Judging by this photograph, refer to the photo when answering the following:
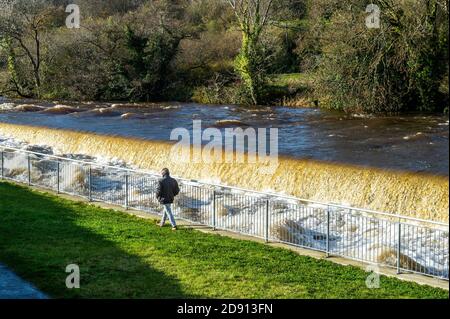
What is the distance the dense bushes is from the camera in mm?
35031

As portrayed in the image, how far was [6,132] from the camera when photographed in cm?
3341

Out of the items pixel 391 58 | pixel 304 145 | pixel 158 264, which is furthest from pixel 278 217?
pixel 391 58

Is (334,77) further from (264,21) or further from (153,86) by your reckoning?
(153,86)

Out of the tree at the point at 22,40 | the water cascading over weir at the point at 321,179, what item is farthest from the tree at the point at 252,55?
the water cascading over weir at the point at 321,179

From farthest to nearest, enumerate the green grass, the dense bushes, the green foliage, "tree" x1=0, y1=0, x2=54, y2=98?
"tree" x1=0, y1=0, x2=54, y2=98 → the dense bushes → the green foliage → the green grass

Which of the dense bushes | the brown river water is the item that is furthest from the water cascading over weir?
the dense bushes

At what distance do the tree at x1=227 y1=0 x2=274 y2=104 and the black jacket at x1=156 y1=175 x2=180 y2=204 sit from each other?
27.7m

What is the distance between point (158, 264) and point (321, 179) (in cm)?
875

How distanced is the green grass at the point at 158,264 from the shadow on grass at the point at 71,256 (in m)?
0.02

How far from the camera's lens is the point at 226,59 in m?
52.1

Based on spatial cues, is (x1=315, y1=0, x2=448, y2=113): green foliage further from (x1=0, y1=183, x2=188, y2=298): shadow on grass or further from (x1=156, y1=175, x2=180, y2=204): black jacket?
(x1=0, y1=183, x2=188, y2=298): shadow on grass

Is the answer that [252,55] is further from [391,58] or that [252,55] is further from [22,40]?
[22,40]

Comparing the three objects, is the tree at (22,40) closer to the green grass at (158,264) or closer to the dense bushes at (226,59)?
the dense bushes at (226,59)
